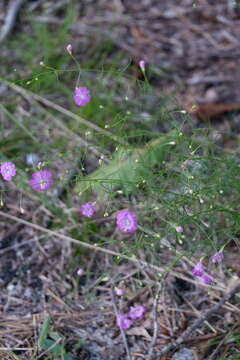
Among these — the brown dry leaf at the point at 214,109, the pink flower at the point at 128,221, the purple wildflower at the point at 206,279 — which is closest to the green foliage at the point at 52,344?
the pink flower at the point at 128,221

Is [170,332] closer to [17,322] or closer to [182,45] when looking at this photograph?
[17,322]

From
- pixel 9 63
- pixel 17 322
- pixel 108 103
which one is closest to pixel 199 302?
pixel 17 322

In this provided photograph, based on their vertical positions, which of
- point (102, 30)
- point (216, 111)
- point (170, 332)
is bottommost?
point (170, 332)

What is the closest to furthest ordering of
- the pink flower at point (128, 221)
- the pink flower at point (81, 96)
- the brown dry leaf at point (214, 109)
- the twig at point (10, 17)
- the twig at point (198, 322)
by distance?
the twig at point (198, 322)
the pink flower at point (128, 221)
the pink flower at point (81, 96)
the brown dry leaf at point (214, 109)
the twig at point (10, 17)

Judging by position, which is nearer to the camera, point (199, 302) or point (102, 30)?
point (199, 302)

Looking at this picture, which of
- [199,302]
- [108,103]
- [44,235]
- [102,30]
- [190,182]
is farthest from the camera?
[102,30]

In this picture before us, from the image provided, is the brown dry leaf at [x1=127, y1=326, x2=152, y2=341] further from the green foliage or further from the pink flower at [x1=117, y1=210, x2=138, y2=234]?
the pink flower at [x1=117, y1=210, x2=138, y2=234]

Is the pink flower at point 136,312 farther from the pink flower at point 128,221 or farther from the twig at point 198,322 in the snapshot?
the pink flower at point 128,221
